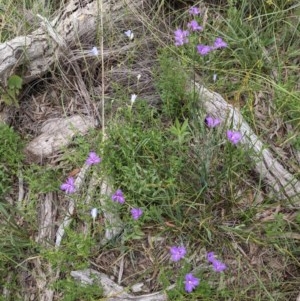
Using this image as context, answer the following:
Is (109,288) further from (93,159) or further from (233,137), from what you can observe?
(233,137)

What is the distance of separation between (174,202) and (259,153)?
1.56ft

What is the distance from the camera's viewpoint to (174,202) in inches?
93.8

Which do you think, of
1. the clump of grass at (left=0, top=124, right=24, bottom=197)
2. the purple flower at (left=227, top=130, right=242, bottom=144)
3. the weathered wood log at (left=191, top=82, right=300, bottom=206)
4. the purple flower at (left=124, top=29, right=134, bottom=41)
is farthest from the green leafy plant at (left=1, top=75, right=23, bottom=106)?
the purple flower at (left=227, top=130, right=242, bottom=144)

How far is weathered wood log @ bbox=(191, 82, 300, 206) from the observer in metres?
2.47

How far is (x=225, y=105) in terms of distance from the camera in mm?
2717

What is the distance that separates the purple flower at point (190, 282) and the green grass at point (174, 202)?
47 millimetres

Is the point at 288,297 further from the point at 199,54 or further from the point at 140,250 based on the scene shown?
the point at 199,54

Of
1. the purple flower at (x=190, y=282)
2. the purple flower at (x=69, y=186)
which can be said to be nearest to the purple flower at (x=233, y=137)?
the purple flower at (x=190, y=282)

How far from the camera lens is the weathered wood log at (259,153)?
8.12 feet

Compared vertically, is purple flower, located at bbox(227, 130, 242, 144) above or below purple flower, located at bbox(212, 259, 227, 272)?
above

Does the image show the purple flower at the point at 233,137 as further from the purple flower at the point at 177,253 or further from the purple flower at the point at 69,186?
the purple flower at the point at 69,186

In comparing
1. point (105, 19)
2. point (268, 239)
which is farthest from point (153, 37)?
point (268, 239)

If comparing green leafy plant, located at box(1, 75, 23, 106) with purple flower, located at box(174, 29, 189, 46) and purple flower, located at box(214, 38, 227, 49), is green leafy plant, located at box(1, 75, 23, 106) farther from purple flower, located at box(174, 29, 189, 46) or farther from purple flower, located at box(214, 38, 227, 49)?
purple flower, located at box(214, 38, 227, 49)

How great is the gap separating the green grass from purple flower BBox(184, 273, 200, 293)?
5 centimetres
